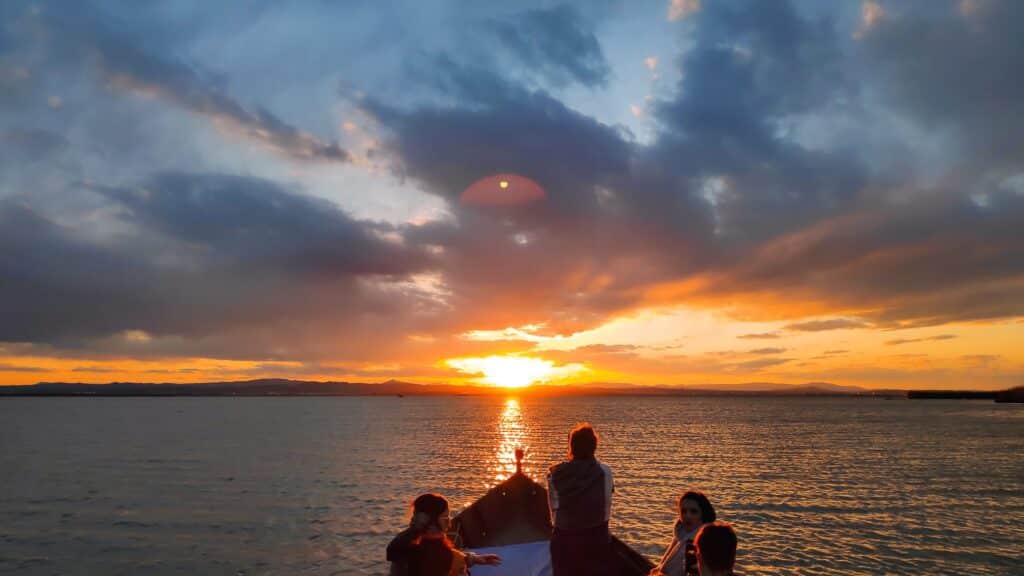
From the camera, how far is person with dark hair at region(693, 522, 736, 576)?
457cm

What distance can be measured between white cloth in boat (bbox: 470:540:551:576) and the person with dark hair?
21.6 ft

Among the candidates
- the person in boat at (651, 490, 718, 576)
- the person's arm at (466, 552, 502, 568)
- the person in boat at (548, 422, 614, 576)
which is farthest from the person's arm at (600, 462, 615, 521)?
the person's arm at (466, 552, 502, 568)

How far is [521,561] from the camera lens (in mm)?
11688

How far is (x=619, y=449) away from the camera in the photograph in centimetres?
5681

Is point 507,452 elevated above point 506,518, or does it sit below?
below

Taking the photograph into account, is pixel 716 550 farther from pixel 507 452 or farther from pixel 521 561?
pixel 507 452

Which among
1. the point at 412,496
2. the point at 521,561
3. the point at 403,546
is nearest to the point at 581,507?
the point at 403,546

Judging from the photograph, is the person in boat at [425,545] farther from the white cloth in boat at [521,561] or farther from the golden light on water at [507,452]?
the golden light on water at [507,452]

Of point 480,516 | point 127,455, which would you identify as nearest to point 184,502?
point 480,516

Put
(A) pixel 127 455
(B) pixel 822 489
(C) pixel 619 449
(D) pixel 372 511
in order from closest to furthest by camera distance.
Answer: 1. (D) pixel 372 511
2. (B) pixel 822 489
3. (A) pixel 127 455
4. (C) pixel 619 449

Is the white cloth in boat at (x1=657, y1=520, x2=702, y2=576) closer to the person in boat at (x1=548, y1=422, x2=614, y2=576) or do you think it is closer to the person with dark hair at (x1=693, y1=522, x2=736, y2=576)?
→ the person in boat at (x1=548, y1=422, x2=614, y2=576)

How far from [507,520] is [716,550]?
34.5 ft

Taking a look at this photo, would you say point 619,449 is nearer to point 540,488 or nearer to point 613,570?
point 540,488

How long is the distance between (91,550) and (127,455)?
35140 mm
